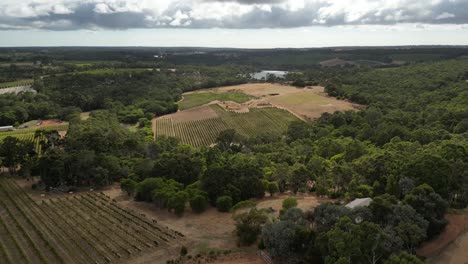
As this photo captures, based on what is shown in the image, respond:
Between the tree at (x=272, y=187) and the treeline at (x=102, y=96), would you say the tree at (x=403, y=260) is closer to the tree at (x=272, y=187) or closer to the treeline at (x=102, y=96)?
the tree at (x=272, y=187)

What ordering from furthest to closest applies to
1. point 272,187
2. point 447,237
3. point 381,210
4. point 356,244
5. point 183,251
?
point 272,187 < point 183,251 < point 447,237 < point 381,210 < point 356,244

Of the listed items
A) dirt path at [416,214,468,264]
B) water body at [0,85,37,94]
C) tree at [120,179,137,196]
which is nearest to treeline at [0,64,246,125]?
water body at [0,85,37,94]

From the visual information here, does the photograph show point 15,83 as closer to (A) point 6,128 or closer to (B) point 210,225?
(A) point 6,128

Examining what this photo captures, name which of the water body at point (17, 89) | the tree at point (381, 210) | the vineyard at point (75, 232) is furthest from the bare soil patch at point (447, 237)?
the water body at point (17, 89)

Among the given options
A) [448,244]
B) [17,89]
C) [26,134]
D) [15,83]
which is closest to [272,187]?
[448,244]

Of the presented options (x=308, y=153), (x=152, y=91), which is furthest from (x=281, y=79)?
(x=308, y=153)

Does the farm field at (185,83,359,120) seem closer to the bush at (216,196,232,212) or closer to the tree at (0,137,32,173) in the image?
the bush at (216,196,232,212)

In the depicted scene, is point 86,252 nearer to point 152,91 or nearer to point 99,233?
point 99,233
